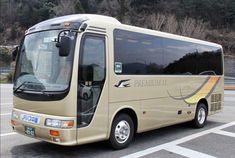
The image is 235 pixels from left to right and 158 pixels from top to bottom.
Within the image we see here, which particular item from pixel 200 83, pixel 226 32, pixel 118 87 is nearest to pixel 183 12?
pixel 226 32

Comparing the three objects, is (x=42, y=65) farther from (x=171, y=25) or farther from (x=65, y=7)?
(x=65, y=7)

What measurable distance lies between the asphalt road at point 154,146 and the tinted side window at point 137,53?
1765mm

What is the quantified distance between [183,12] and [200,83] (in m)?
48.9

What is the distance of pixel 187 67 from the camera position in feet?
34.1

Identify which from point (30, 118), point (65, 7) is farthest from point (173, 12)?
point (30, 118)

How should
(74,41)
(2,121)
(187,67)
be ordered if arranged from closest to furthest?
1. (74,41)
2. (187,67)
3. (2,121)

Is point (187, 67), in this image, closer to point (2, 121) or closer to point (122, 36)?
point (122, 36)

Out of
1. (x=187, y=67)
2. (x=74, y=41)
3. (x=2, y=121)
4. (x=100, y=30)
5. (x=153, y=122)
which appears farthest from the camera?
(x=2, y=121)

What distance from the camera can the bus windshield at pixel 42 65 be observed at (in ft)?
22.5

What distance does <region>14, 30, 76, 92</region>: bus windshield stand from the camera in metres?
6.87

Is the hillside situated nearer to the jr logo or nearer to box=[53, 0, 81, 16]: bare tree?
box=[53, 0, 81, 16]: bare tree

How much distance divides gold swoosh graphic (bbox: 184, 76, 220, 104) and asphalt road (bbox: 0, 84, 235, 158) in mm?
920

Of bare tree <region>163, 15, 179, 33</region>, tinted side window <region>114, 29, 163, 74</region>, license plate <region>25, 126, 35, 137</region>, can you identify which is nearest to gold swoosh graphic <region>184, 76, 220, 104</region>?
tinted side window <region>114, 29, 163, 74</region>

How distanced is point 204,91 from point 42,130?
611cm
